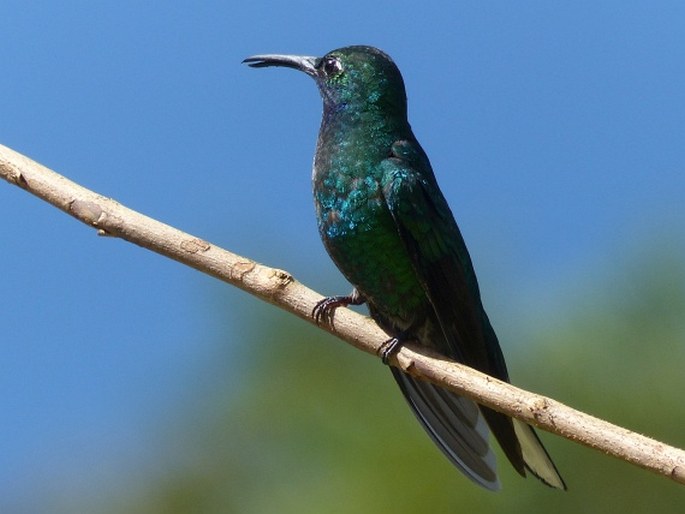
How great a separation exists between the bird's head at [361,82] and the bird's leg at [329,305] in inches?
27.8

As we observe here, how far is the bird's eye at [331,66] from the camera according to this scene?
4.15m

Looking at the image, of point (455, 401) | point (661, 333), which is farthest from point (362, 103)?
point (661, 333)

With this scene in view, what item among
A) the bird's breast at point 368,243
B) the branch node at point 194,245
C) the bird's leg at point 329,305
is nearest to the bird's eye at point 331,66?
the bird's breast at point 368,243

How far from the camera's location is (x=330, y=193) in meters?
3.89

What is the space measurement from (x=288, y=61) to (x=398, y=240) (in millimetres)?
942

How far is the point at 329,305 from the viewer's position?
3633mm

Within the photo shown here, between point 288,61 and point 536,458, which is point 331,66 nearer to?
point 288,61

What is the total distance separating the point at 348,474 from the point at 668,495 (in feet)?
8.93

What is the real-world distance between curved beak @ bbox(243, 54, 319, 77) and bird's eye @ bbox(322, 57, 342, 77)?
0.05m

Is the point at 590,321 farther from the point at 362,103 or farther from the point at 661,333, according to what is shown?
the point at 362,103

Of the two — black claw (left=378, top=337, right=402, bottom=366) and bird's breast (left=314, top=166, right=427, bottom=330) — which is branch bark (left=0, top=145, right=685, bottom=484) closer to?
black claw (left=378, top=337, right=402, bottom=366)

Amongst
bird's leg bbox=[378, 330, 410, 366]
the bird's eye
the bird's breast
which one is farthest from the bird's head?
bird's leg bbox=[378, 330, 410, 366]

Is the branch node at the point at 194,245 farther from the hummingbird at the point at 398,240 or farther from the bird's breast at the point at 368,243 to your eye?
the bird's breast at the point at 368,243

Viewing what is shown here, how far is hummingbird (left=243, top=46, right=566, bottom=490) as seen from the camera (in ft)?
12.6
